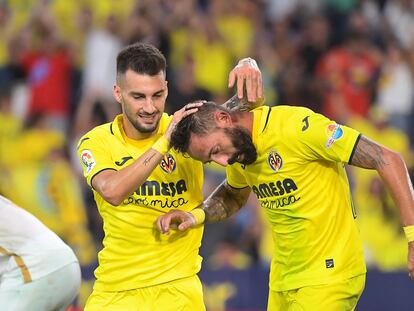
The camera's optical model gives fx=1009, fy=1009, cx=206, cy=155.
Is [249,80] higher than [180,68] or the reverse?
the reverse

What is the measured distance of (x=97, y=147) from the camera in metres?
6.20

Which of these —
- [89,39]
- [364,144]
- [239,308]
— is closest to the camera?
[364,144]

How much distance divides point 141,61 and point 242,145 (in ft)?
2.69

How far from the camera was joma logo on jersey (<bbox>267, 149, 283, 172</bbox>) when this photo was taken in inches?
235

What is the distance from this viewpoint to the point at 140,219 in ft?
20.2

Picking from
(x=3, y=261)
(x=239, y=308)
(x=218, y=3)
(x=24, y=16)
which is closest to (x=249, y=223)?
(x=239, y=308)

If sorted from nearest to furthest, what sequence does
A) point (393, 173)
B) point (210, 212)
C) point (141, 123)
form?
point (393, 173) < point (141, 123) < point (210, 212)

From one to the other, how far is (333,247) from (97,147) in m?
1.56

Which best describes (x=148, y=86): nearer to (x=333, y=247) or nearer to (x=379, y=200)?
(x=333, y=247)

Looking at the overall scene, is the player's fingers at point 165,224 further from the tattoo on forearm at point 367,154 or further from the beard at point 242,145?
the tattoo on forearm at point 367,154

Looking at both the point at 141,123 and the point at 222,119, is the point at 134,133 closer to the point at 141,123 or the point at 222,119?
the point at 141,123

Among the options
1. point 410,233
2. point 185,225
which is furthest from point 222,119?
point 410,233

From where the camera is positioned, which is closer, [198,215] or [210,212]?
[198,215]

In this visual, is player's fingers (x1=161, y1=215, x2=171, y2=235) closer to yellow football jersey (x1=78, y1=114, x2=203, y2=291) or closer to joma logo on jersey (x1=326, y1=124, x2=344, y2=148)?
yellow football jersey (x1=78, y1=114, x2=203, y2=291)
